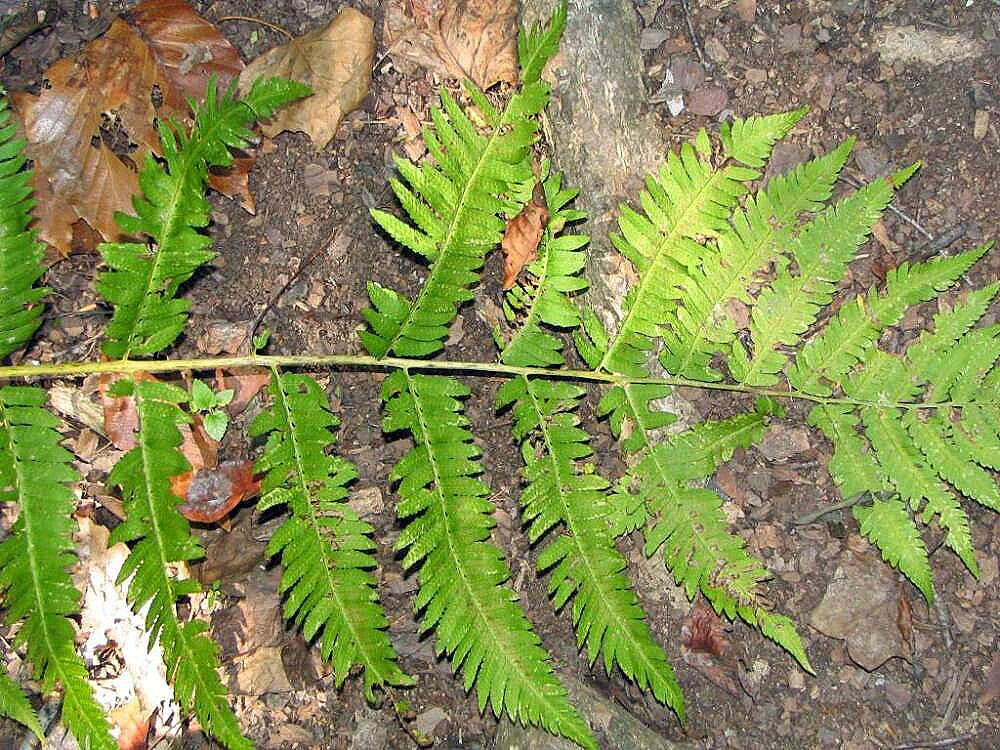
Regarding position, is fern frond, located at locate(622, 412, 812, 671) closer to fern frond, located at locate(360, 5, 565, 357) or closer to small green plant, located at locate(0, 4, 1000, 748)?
small green plant, located at locate(0, 4, 1000, 748)

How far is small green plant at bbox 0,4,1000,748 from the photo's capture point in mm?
2572

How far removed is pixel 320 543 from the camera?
2.67 meters

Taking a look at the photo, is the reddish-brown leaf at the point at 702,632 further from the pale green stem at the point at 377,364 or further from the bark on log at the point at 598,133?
the bark on log at the point at 598,133

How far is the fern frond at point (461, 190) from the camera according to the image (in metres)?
2.59

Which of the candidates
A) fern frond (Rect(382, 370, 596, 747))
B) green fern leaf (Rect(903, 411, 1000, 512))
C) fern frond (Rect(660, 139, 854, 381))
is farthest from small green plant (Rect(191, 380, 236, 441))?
green fern leaf (Rect(903, 411, 1000, 512))

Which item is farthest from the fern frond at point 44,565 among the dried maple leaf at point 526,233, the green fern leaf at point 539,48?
the green fern leaf at point 539,48

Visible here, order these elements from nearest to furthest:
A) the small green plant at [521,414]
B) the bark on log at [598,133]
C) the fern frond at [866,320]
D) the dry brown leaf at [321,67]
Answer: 1. the small green plant at [521,414]
2. the fern frond at [866,320]
3. the bark on log at [598,133]
4. the dry brown leaf at [321,67]

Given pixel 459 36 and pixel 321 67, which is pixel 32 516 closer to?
pixel 321 67

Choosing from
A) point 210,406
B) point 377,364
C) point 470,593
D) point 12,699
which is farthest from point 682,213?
point 12,699

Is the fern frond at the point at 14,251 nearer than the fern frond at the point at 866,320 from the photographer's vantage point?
Yes

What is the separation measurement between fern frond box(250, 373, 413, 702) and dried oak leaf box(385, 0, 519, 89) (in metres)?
1.51

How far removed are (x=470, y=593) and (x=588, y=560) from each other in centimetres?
39

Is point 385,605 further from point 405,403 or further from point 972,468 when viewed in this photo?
point 972,468

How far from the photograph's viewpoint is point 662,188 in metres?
2.85
